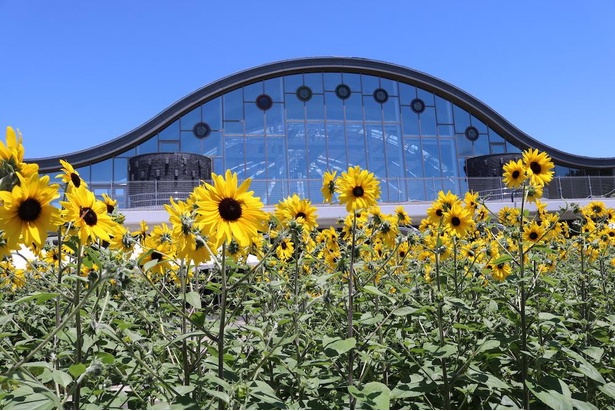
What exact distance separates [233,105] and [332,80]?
23.0 ft

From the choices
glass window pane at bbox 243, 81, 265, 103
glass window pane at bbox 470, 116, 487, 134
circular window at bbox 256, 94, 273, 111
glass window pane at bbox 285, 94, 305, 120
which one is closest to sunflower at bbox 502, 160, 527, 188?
glass window pane at bbox 285, 94, 305, 120

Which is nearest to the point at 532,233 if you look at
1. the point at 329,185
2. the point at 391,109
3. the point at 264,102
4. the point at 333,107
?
the point at 329,185

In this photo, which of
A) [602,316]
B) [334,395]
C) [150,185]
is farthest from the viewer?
[150,185]

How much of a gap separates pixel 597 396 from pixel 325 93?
3192 centimetres

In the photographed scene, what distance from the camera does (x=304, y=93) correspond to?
33.7 metres

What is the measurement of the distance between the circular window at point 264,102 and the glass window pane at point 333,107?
378 centimetres

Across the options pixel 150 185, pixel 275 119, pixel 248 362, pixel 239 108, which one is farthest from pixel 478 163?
pixel 248 362

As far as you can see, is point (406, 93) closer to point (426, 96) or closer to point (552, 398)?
point (426, 96)

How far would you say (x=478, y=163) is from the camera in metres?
32.8

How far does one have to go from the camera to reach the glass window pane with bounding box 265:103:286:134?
32.1 metres

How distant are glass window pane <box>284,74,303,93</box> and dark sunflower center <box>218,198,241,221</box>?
32.5 meters

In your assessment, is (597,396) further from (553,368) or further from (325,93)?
(325,93)

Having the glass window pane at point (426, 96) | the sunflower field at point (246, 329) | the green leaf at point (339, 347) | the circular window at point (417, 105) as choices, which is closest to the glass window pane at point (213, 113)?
the circular window at point (417, 105)

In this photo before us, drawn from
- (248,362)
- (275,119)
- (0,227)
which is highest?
(275,119)
